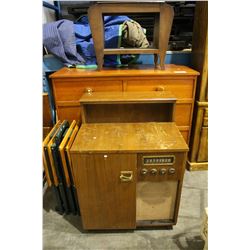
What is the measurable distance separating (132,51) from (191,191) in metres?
1.06

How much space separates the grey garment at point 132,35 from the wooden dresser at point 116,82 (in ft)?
0.55

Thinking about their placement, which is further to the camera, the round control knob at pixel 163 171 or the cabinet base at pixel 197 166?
the cabinet base at pixel 197 166

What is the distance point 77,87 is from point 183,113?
2.41ft

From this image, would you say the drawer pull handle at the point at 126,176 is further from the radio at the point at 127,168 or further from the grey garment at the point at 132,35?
the grey garment at the point at 132,35

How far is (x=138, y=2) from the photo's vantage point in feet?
3.87

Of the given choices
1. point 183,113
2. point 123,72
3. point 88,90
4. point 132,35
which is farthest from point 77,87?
point 183,113

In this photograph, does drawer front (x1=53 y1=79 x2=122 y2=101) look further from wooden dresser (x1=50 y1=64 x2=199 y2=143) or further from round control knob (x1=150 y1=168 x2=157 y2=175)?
round control knob (x1=150 y1=168 x2=157 y2=175)

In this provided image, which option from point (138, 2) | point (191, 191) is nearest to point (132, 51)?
point (138, 2)

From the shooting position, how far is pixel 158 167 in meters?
0.98

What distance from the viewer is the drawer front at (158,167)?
952mm

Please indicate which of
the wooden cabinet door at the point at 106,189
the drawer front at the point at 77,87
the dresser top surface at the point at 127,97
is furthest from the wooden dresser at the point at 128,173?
the drawer front at the point at 77,87

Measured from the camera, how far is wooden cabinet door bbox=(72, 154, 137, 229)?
3.12 ft

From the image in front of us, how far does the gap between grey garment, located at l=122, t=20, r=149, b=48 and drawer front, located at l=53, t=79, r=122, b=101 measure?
0.97ft

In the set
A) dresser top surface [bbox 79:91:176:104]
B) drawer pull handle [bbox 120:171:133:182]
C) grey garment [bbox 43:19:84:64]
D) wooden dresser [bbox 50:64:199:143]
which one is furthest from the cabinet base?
grey garment [bbox 43:19:84:64]
